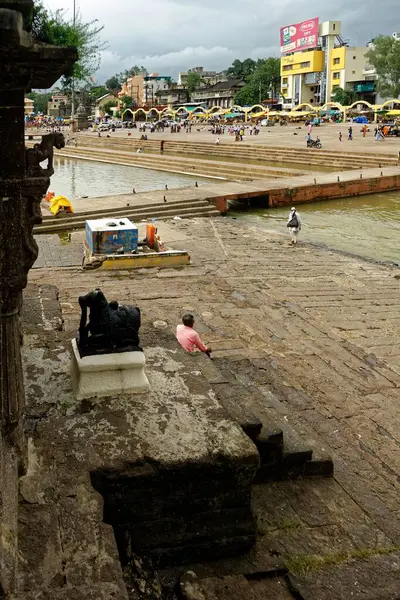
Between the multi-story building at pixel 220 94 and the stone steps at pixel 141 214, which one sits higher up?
the multi-story building at pixel 220 94

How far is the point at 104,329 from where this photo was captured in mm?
4469

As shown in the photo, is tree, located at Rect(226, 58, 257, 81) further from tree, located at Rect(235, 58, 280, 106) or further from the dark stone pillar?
the dark stone pillar

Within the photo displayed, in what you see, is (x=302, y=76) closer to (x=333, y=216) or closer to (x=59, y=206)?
(x=333, y=216)

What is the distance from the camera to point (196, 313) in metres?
9.06

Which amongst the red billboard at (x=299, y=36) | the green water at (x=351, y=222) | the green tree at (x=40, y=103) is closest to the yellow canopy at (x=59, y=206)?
the green water at (x=351, y=222)

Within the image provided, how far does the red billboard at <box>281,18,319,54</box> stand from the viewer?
85688mm

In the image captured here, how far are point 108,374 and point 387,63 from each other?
64.5 m

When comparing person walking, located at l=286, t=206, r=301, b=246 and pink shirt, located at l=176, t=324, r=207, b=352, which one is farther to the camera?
person walking, located at l=286, t=206, r=301, b=246

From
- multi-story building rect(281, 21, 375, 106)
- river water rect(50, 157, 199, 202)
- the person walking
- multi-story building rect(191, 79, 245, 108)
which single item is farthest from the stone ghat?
multi-story building rect(191, 79, 245, 108)

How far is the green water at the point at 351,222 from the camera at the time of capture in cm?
1591

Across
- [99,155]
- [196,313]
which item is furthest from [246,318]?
[99,155]

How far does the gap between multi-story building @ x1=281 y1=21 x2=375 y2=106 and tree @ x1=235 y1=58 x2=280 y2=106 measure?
253cm

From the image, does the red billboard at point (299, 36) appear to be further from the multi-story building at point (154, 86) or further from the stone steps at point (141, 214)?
the stone steps at point (141, 214)

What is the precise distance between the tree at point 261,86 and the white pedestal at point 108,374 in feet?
299
